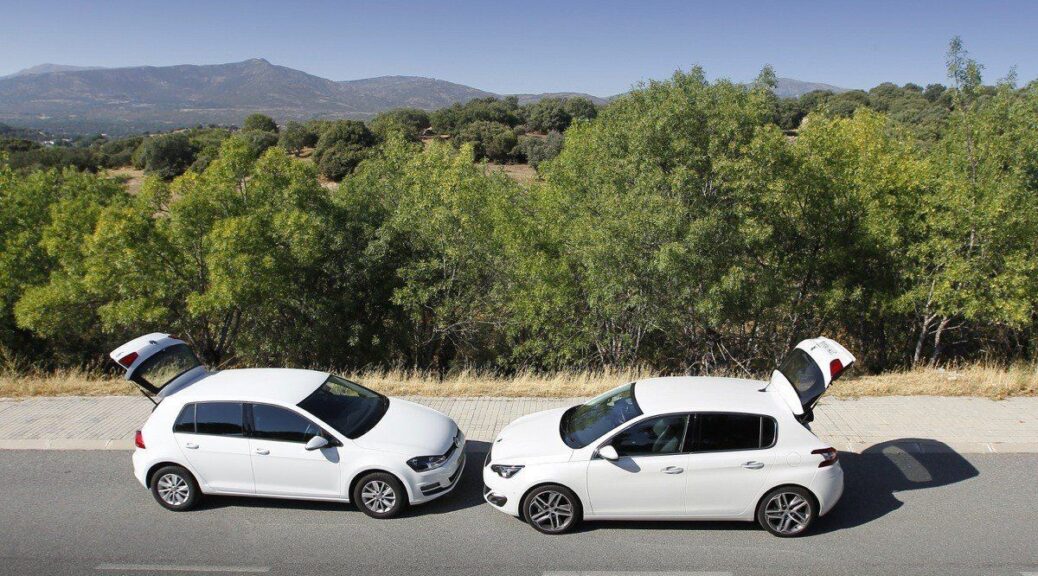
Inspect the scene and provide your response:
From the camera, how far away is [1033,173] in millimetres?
13594

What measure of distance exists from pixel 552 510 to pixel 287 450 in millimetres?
2815

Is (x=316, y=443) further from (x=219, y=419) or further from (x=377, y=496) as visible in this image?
(x=219, y=419)

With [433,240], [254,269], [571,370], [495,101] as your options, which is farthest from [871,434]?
[495,101]

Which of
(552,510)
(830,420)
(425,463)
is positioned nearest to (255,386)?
(425,463)

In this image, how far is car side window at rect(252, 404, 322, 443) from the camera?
23.2 feet

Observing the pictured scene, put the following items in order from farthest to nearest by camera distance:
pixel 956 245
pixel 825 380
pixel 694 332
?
pixel 694 332 < pixel 956 245 < pixel 825 380

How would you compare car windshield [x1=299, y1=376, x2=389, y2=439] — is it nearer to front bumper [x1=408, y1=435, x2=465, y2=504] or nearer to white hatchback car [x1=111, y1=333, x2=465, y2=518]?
white hatchback car [x1=111, y1=333, x2=465, y2=518]

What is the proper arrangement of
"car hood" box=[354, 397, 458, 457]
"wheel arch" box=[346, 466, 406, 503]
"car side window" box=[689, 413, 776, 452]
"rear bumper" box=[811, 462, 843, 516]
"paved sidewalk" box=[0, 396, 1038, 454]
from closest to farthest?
"rear bumper" box=[811, 462, 843, 516] → "car side window" box=[689, 413, 776, 452] → "wheel arch" box=[346, 466, 406, 503] → "car hood" box=[354, 397, 458, 457] → "paved sidewalk" box=[0, 396, 1038, 454]

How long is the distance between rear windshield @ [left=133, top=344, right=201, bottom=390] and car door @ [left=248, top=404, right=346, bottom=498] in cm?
164

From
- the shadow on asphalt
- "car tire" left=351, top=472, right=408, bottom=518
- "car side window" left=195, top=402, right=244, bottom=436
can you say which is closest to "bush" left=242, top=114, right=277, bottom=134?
"car side window" left=195, top=402, right=244, bottom=436

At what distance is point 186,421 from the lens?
23.7ft

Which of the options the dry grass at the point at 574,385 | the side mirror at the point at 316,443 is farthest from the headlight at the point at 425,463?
the dry grass at the point at 574,385

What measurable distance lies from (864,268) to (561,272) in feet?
22.1

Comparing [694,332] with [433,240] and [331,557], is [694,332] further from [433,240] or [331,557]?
[331,557]
